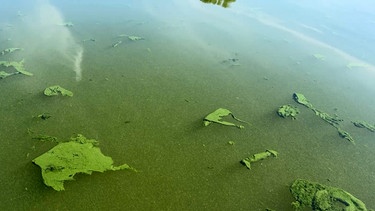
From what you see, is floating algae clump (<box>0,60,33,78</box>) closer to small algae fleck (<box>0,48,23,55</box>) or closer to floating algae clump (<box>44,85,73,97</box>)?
small algae fleck (<box>0,48,23,55</box>)

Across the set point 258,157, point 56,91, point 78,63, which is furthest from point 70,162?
point 78,63

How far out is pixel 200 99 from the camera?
450cm

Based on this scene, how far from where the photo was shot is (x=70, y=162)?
331cm

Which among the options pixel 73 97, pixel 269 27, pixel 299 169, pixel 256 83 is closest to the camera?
pixel 299 169

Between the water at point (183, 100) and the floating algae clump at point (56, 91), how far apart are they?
0.12 metres

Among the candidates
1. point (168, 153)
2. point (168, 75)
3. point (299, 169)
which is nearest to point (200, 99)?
point (168, 75)

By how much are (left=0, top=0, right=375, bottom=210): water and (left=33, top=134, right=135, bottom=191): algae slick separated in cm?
7

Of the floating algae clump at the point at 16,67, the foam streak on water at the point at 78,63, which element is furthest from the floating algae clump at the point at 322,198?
the floating algae clump at the point at 16,67

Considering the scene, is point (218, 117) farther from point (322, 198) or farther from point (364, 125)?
point (364, 125)

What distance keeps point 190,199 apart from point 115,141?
3.79ft

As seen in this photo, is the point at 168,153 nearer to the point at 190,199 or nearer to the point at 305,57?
the point at 190,199

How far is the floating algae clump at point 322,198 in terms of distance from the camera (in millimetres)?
3082

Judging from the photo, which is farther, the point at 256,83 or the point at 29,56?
the point at 29,56

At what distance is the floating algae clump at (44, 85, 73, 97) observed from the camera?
4.37 metres
